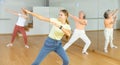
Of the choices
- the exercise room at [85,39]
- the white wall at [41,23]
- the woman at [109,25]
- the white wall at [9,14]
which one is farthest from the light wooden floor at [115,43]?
the white wall at [9,14]

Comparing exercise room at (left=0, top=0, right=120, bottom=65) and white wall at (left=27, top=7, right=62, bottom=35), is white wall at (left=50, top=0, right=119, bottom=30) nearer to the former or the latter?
exercise room at (left=0, top=0, right=120, bottom=65)

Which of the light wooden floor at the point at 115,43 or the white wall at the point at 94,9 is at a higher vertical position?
the white wall at the point at 94,9

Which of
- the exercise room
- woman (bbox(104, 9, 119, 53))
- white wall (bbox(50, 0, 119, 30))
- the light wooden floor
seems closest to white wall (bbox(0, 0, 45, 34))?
the exercise room

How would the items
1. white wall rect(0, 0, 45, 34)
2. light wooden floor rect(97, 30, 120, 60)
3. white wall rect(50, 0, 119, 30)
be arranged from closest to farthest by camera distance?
light wooden floor rect(97, 30, 120, 60) < white wall rect(50, 0, 119, 30) < white wall rect(0, 0, 45, 34)

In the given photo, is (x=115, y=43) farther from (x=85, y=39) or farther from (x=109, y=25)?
(x=85, y=39)

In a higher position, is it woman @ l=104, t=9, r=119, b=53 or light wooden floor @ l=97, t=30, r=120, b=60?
woman @ l=104, t=9, r=119, b=53

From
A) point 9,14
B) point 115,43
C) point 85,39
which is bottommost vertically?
point 115,43

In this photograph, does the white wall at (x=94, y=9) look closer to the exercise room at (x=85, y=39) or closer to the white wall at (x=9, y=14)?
the exercise room at (x=85, y=39)

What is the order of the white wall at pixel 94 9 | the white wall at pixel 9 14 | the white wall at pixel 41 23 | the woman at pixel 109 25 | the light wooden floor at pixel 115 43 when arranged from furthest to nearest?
the white wall at pixel 9 14, the white wall at pixel 41 23, the white wall at pixel 94 9, the woman at pixel 109 25, the light wooden floor at pixel 115 43

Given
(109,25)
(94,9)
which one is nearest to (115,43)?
(109,25)

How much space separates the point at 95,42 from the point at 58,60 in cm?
188

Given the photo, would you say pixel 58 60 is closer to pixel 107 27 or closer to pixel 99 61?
pixel 99 61

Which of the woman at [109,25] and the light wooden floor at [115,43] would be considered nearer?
the light wooden floor at [115,43]

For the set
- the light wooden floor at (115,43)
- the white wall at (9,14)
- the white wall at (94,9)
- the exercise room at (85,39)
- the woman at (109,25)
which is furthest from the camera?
the white wall at (9,14)
